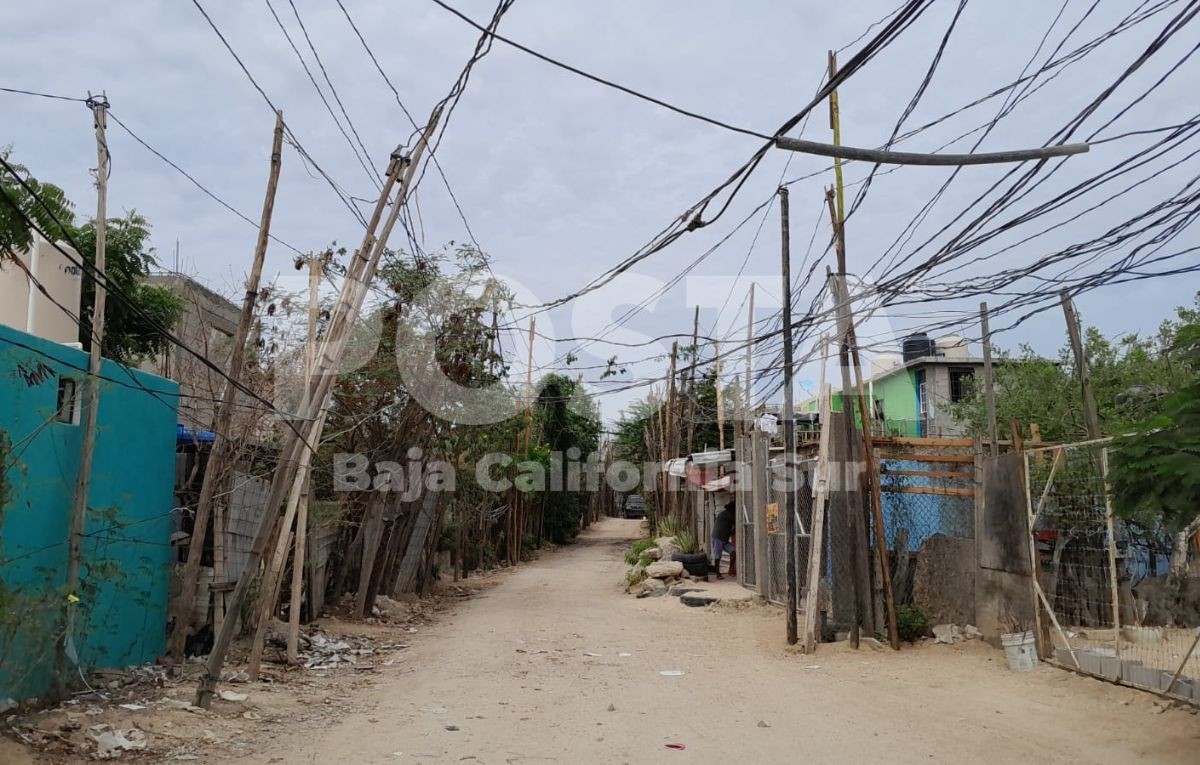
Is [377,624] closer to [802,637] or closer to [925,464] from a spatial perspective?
[802,637]

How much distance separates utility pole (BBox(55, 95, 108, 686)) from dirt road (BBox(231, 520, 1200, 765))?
6.87ft

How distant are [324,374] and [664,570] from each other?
37.8 feet

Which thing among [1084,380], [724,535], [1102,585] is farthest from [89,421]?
[724,535]

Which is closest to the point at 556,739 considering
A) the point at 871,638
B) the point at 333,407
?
the point at 871,638

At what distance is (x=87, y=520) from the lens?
8195 mm

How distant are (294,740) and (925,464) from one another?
28.0 feet

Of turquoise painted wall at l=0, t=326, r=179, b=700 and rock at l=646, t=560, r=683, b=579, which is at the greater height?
turquoise painted wall at l=0, t=326, r=179, b=700

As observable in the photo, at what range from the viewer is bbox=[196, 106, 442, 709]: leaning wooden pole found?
7.82 m

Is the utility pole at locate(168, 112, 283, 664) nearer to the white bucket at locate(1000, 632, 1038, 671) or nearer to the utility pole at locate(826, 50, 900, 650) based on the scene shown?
the utility pole at locate(826, 50, 900, 650)

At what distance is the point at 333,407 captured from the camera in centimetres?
1395

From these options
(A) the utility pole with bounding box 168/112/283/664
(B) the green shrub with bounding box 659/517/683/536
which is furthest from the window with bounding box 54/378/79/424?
(B) the green shrub with bounding box 659/517/683/536

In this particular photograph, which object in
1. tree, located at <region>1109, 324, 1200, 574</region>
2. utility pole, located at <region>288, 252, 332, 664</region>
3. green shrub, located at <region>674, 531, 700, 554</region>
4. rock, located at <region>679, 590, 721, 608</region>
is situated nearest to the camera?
tree, located at <region>1109, 324, 1200, 574</region>

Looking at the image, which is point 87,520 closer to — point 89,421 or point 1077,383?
point 89,421

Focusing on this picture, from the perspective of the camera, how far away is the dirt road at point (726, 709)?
6.54 m
